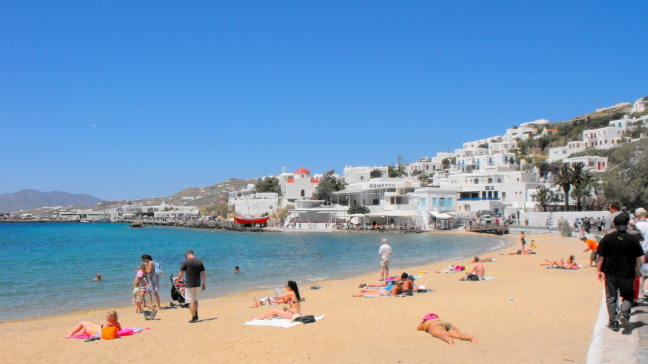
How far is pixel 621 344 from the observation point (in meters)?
5.99

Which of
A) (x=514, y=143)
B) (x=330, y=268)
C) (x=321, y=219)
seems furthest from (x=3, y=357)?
(x=514, y=143)

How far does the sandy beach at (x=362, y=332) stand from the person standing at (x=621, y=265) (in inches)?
27.6

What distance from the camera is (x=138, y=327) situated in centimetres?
1077

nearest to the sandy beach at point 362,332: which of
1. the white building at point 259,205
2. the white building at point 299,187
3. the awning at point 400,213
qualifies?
the awning at point 400,213

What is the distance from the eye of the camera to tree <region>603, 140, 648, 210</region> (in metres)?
42.0

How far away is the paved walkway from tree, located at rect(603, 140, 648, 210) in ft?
134

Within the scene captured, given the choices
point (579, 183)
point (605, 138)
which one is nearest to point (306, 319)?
point (579, 183)

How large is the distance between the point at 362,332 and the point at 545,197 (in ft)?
172

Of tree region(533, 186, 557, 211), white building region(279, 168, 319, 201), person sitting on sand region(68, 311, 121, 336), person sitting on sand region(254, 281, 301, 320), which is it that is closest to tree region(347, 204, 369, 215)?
tree region(533, 186, 557, 211)

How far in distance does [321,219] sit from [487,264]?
2094 inches

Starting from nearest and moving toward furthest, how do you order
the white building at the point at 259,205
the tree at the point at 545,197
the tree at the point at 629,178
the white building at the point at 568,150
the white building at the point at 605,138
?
the tree at the point at 629,178 < the tree at the point at 545,197 < the white building at the point at 605,138 < the white building at the point at 259,205 < the white building at the point at 568,150

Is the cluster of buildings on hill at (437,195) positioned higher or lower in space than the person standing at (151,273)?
higher

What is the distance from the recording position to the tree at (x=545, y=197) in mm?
55466

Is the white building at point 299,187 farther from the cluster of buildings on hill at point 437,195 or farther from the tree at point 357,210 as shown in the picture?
the tree at point 357,210
